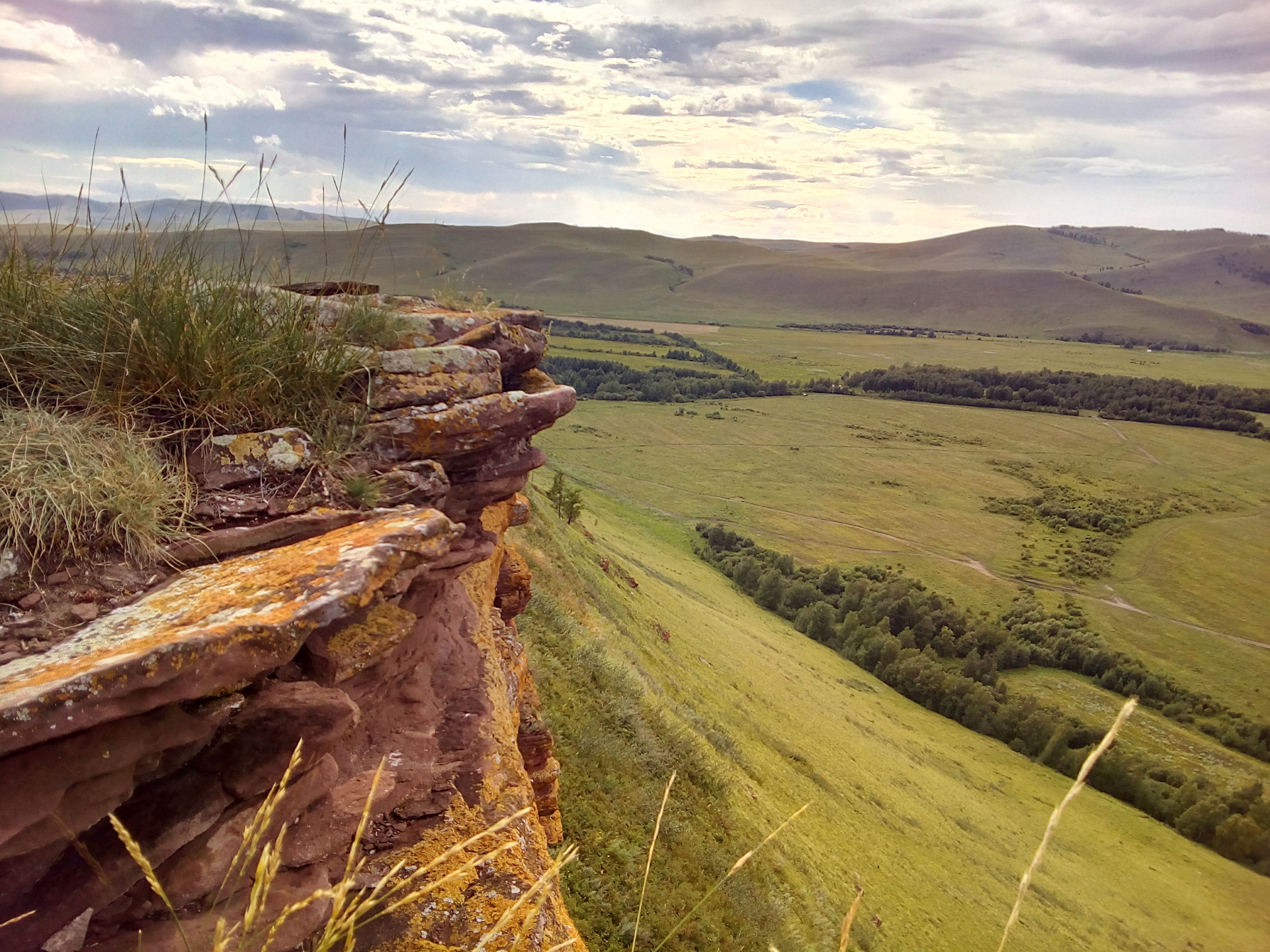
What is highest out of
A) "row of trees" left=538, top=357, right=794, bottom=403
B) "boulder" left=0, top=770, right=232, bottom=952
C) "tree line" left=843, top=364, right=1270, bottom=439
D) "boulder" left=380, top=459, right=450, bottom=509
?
"boulder" left=380, top=459, right=450, bottom=509

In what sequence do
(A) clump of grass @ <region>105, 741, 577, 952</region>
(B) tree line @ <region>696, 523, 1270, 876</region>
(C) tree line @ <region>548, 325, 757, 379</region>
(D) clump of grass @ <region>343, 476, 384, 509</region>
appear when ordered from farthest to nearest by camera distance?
1. (C) tree line @ <region>548, 325, 757, 379</region>
2. (B) tree line @ <region>696, 523, 1270, 876</region>
3. (D) clump of grass @ <region>343, 476, 384, 509</region>
4. (A) clump of grass @ <region>105, 741, 577, 952</region>

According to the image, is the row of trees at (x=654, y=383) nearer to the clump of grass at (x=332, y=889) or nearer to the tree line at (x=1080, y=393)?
the tree line at (x=1080, y=393)

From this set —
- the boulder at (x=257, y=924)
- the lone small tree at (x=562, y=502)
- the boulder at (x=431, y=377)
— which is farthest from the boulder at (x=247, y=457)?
the lone small tree at (x=562, y=502)

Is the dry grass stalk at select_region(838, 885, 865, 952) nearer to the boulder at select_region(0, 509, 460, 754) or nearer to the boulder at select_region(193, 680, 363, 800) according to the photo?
the boulder at select_region(193, 680, 363, 800)

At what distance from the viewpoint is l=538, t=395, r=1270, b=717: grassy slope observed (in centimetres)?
8512

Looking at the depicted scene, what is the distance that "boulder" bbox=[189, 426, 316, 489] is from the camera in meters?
5.38

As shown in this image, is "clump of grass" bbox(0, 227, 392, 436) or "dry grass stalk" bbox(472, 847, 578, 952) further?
"clump of grass" bbox(0, 227, 392, 436)

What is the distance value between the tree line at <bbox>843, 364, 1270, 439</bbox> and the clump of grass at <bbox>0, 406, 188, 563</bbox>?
175477mm

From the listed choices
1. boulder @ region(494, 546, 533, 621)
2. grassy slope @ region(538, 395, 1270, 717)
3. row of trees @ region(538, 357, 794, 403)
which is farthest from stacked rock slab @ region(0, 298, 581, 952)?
row of trees @ region(538, 357, 794, 403)

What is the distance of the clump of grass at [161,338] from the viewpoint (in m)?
5.29

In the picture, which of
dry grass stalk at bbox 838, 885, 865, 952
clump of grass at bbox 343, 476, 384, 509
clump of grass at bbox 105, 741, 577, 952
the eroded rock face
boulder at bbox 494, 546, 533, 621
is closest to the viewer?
dry grass stalk at bbox 838, 885, 865, 952

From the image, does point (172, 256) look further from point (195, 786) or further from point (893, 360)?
point (893, 360)

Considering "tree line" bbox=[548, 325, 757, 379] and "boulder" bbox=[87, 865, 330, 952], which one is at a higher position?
"boulder" bbox=[87, 865, 330, 952]

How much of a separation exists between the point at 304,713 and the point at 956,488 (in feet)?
413
